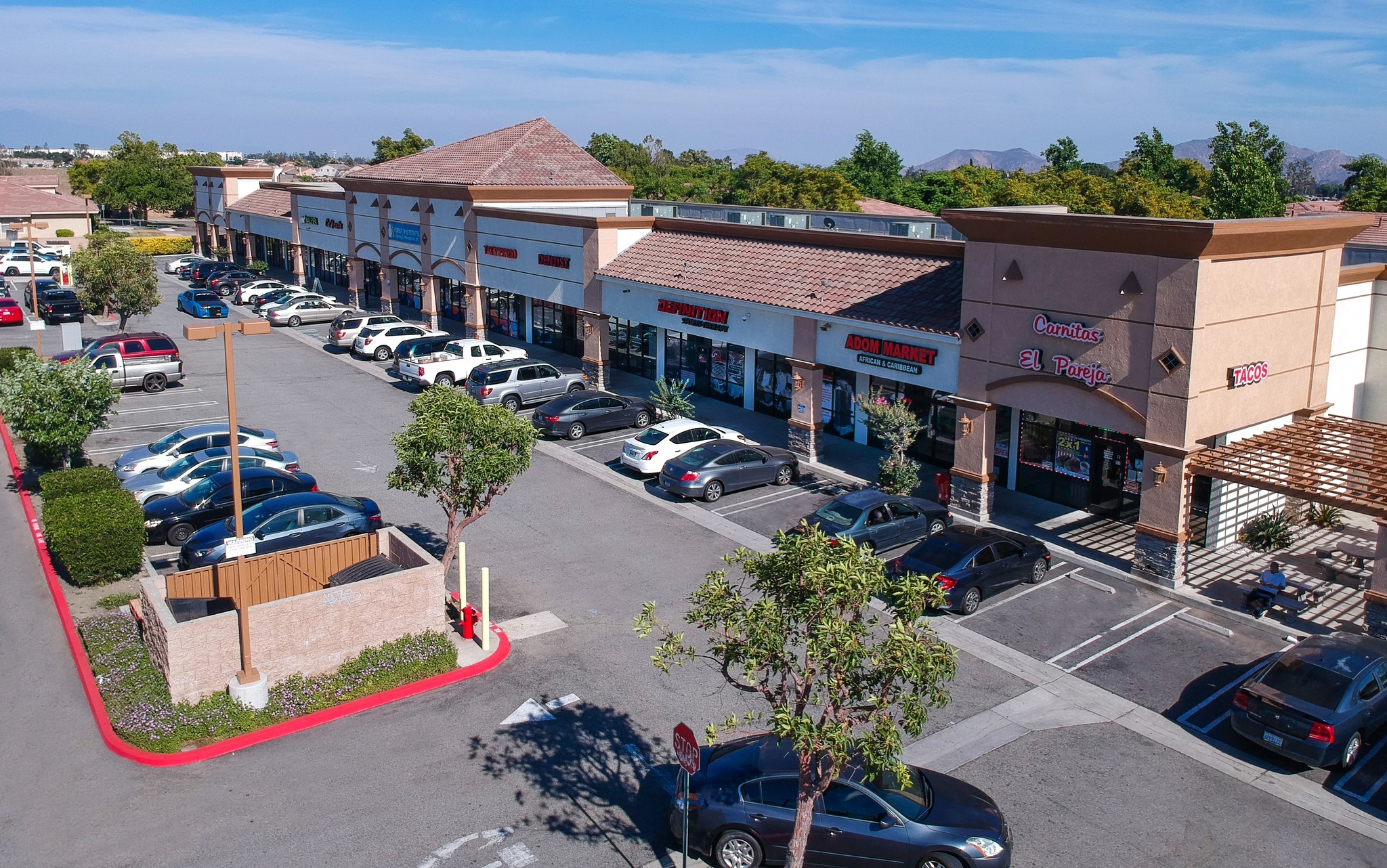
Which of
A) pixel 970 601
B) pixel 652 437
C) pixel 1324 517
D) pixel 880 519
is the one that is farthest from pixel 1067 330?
pixel 652 437

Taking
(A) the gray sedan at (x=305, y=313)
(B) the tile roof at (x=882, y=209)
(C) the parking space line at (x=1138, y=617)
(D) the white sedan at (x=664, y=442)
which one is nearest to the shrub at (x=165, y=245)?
(A) the gray sedan at (x=305, y=313)

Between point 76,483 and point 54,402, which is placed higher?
point 54,402

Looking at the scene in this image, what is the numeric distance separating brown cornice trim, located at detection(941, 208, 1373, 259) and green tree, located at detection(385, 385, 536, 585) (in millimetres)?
11183

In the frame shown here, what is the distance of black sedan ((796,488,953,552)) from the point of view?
22.4 meters

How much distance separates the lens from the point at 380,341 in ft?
143

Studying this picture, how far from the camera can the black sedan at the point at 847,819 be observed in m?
11.9

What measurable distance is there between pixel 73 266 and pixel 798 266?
34225 millimetres

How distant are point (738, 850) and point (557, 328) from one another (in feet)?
111

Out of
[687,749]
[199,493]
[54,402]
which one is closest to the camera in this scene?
[687,749]

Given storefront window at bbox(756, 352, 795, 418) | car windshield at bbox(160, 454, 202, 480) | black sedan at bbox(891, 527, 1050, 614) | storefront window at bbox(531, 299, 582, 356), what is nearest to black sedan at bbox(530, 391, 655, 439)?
storefront window at bbox(756, 352, 795, 418)

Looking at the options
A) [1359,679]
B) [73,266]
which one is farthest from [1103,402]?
[73,266]

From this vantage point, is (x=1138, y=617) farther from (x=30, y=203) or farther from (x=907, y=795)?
(x=30, y=203)

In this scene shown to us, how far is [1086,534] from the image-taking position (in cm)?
2427

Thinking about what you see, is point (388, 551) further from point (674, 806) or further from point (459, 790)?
point (674, 806)
